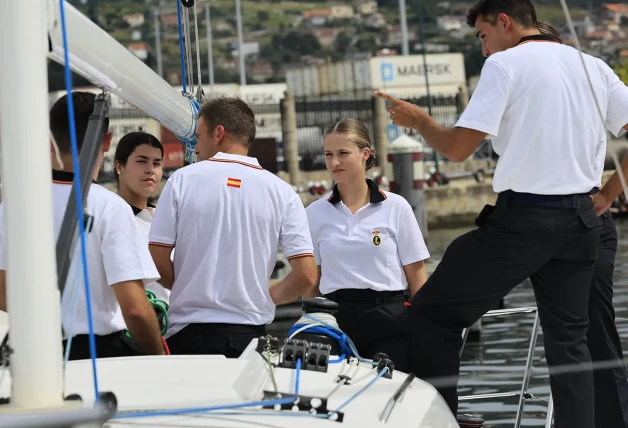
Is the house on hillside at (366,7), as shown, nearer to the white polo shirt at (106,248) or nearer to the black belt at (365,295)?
the black belt at (365,295)

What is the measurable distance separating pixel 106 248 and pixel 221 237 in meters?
0.64

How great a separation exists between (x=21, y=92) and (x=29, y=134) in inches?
3.3

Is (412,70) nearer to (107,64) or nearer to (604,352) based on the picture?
(604,352)

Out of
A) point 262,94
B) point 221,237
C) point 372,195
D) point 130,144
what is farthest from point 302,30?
point 221,237

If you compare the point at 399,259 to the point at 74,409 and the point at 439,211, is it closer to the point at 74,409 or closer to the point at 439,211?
→ the point at 74,409

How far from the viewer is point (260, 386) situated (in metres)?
2.61

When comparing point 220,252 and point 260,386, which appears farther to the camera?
point 220,252

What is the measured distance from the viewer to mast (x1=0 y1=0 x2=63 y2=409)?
2.15m

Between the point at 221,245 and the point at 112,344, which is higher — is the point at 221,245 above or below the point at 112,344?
above

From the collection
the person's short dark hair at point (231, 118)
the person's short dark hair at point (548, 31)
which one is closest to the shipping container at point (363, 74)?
the person's short dark hair at point (548, 31)

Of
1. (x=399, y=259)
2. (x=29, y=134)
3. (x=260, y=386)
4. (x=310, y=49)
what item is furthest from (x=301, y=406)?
(x=310, y=49)

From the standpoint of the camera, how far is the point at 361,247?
454 centimetres

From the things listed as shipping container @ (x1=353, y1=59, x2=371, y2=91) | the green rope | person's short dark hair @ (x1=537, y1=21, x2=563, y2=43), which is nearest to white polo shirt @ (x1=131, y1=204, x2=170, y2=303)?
the green rope

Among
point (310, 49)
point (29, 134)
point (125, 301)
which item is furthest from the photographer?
point (310, 49)
